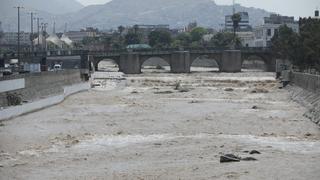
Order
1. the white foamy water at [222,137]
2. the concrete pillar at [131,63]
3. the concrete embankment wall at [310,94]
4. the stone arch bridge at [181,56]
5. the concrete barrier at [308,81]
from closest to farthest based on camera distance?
the white foamy water at [222,137] < the concrete embankment wall at [310,94] < the concrete barrier at [308,81] < the concrete pillar at [131,63] < the stone arch bridge at [181,56]

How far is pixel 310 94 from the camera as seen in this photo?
57.5 metres

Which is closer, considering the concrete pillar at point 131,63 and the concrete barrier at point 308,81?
the concrete barrier at point 308,81

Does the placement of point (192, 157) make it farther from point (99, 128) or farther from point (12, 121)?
point (12, 121)

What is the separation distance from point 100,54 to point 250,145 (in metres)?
123

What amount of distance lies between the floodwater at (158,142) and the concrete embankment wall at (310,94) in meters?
0.92

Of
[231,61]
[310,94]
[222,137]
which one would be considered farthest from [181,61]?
[222,137]

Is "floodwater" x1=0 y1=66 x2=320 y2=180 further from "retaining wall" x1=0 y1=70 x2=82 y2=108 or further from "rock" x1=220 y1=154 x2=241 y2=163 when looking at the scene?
"retaining wall" x1=0 y1=70 x2=82 y2=108

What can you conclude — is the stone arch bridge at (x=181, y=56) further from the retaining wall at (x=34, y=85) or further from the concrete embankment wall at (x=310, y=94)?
the concrete embankment wall at (x=310, y=94)

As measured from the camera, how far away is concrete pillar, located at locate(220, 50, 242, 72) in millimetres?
148500

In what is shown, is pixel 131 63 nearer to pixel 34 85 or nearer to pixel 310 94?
pixel 310 94

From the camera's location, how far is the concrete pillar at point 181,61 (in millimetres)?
148625

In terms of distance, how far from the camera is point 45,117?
44.6 metres

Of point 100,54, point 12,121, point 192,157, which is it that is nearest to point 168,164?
point 192,157

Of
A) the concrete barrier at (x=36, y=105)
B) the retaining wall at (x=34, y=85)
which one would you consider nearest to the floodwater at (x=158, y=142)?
the concrete barrier at (x=36, y=105)
